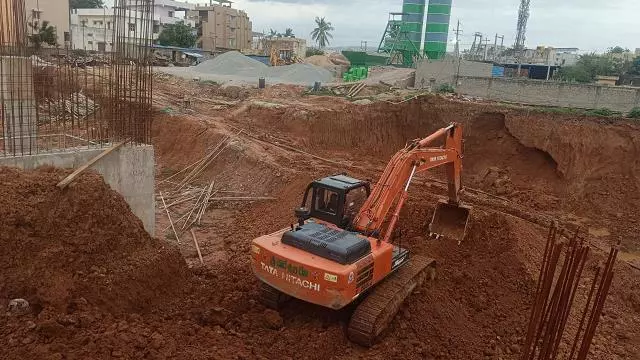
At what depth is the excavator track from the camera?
24.8 ft

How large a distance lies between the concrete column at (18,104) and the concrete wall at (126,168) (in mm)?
640

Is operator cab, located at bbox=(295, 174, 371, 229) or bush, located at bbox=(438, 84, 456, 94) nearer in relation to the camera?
operator cab, located at bbox=(295, 174, 371, 229)

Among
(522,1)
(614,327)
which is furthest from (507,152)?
(522,1)

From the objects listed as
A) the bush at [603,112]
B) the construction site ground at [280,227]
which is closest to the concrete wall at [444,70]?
the construction site ground at [280,227]

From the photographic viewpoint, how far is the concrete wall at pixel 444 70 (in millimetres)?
25734

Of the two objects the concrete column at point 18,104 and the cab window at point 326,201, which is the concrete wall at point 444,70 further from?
the concrete column at point 18,104

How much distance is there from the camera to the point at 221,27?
64.8 m

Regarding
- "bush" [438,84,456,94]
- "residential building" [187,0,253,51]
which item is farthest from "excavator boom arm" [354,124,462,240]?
"residential building" [187,0,253,51]

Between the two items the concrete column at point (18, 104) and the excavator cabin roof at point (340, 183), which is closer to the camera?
the excavator cabin roof at point (340, 183)

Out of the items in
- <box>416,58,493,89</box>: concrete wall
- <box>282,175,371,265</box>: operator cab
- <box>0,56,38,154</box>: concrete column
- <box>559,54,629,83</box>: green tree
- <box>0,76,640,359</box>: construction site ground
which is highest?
<box>559,54,629,83</box>: green tree

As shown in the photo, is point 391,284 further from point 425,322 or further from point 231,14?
point 231,14

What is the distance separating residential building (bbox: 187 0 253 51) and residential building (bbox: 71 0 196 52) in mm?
3185

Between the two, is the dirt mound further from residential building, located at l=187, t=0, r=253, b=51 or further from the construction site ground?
residential building, located at l=187, t=0, r=253, b=51

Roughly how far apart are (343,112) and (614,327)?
15.0m
